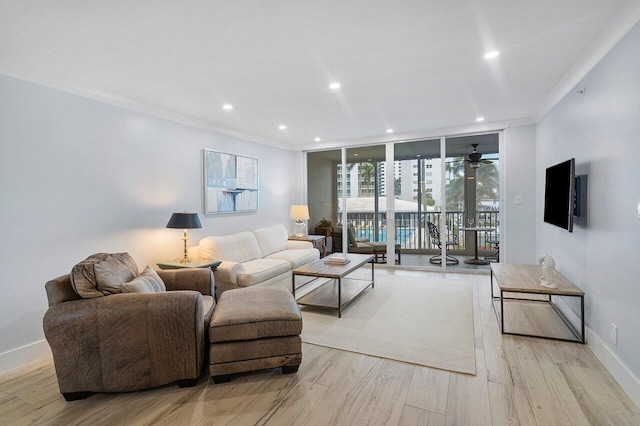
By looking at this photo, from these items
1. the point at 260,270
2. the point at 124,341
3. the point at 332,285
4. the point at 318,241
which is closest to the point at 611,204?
the point at 332,285

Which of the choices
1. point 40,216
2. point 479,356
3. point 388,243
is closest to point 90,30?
point 40,216

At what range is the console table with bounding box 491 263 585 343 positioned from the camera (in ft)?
8.94

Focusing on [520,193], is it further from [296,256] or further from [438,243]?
[296,256]

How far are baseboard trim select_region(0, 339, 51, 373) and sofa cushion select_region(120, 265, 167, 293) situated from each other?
1075 millimetres

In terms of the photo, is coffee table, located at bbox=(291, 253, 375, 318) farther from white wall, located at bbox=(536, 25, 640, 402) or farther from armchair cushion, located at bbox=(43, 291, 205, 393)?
white wall, located at bbox=(536, 25, 640, 402)

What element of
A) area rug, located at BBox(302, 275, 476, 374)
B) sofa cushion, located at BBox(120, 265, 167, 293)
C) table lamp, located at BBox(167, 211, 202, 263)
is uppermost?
table lamp, located at BBox(167, 211, 202, 263)

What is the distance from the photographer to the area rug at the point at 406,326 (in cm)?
253

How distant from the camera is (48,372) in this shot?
95.2 inches

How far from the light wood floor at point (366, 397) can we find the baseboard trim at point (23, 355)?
73mm

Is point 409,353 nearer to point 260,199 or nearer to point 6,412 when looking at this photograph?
point 6,412

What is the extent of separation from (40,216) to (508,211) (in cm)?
550

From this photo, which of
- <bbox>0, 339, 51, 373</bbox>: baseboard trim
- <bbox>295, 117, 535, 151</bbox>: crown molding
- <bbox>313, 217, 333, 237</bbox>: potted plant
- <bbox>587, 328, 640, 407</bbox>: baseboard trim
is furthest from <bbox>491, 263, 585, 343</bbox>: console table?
<bbox>0, 339, 51, 373</bbox>: baseboard trim

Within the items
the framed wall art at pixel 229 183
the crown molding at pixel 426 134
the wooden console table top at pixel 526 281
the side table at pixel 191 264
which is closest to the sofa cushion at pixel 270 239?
the framed wall art at pixel 229 183

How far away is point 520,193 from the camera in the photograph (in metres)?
4.62
